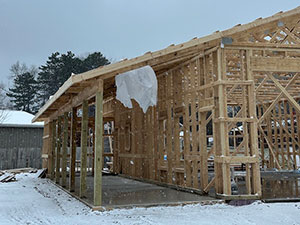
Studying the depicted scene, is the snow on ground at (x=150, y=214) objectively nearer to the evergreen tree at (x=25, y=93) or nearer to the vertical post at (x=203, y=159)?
the vertical post at (x=203, y=159)

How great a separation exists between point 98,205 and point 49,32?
6988 inches

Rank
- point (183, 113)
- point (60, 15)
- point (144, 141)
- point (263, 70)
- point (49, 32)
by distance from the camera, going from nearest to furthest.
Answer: point (263, 70), point (183, 113), point (144, 141), point (49, 32), point (60, 15)

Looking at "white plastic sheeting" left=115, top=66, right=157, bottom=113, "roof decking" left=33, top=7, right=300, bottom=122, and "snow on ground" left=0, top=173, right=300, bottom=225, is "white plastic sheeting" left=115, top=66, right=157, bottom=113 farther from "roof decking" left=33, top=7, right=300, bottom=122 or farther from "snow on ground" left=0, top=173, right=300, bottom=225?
"snow on ground" left=0, top=173, right=300, bottom=225

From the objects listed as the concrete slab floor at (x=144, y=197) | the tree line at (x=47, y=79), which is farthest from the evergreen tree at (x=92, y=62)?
the concrete slab floor at (x=144, y=197)

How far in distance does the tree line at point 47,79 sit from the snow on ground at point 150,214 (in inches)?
958

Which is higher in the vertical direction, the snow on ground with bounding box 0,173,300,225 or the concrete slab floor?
the concrete slab floor

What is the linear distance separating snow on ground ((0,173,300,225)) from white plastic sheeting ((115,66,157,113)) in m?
2.41

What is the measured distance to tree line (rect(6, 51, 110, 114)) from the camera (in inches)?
1220

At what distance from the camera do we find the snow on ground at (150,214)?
579 cm

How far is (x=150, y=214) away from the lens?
6352mm

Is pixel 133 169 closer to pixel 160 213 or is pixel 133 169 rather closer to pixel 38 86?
pixel 160 213

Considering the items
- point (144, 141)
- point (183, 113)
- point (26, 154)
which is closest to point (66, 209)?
point (183, 113)

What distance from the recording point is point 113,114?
15.7 m

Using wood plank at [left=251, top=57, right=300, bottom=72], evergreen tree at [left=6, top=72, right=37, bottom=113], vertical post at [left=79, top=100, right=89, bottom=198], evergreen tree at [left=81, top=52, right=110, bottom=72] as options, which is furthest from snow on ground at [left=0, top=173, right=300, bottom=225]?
evergreen tree at [left=6, top=72, right=37, bottom=113]
